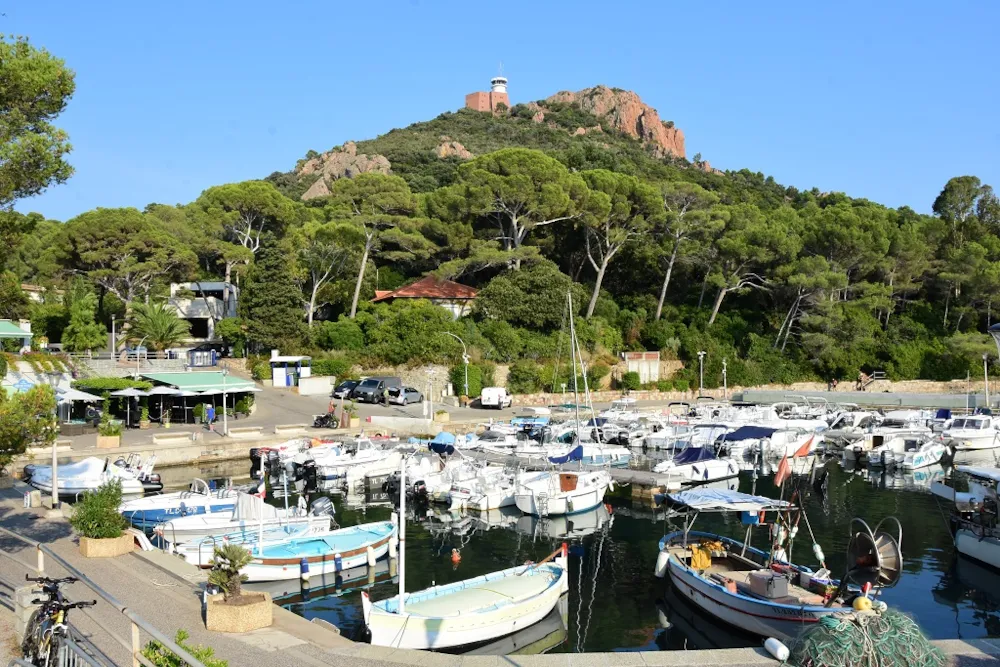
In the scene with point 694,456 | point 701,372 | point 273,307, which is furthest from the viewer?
point 701,372

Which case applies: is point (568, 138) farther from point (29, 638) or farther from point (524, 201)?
point (29, 638)

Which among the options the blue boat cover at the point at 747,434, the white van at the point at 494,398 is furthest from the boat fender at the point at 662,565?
the white van at the point at 494,398

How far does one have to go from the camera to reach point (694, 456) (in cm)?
2975

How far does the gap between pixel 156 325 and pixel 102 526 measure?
32525 millimetres

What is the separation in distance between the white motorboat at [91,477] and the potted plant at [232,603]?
15.7 m

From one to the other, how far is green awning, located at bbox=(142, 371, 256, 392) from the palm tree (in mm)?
6625

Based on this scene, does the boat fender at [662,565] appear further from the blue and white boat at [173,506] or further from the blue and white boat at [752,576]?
the blue and white boat at [173,506]

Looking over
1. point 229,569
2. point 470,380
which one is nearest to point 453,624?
point 229,569

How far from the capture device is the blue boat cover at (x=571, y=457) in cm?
2962

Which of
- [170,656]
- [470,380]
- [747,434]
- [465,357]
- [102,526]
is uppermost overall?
[465,357]

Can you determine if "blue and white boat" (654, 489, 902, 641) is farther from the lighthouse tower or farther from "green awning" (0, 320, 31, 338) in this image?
the lighthouse tower

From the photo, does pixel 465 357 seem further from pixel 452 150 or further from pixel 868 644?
pixel 452 150

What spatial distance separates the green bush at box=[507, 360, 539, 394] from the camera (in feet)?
155

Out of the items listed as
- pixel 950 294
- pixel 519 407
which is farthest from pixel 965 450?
pixel 950 294
